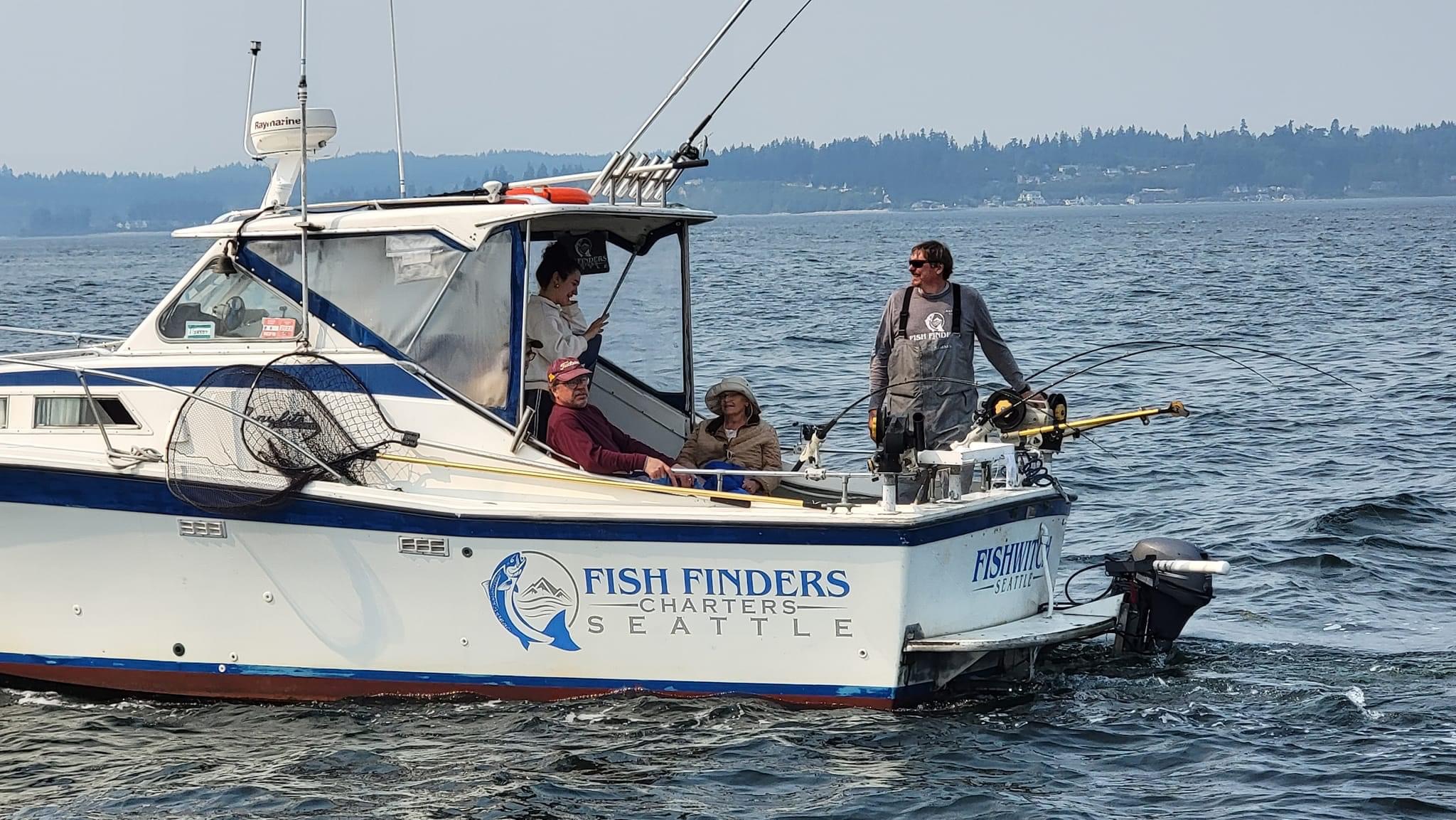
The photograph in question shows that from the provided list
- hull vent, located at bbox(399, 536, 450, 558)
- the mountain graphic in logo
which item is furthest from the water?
hull vent, located at bbox(399, 536, 450, 558)

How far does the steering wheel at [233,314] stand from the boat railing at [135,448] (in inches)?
17.9

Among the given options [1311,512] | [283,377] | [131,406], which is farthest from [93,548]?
[1311,512]

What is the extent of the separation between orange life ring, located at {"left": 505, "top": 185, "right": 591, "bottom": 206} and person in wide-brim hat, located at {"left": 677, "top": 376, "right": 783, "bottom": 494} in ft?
4.02

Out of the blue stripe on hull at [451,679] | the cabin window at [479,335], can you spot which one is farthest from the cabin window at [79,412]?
the cabin window at [479,335]

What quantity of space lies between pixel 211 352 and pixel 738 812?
3729 millimetres

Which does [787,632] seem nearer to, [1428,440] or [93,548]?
[93,548]

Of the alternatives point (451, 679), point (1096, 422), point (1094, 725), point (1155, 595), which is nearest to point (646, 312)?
point (451, 679)

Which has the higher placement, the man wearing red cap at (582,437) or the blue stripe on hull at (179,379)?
the blue stripe on hull at (179,379)

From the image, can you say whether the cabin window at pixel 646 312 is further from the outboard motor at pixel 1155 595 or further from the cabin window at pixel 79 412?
the outboard motor at pixel 1155 595

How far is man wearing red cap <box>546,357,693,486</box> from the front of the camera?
27.8ft

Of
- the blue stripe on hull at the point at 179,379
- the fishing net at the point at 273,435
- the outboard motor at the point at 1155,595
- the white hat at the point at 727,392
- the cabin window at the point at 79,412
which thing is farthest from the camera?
the white hat at the point at 727,392

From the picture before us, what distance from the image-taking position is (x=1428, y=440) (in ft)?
57.2

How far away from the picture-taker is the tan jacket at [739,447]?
9281 millimetres

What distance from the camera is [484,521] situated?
811cm
